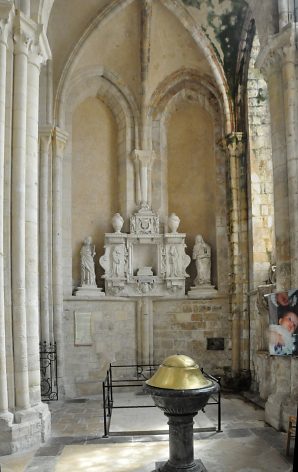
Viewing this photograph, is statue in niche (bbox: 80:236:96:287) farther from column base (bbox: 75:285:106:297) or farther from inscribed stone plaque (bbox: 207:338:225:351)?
inscribed stone plaque (bbox: 207:338:225:351)

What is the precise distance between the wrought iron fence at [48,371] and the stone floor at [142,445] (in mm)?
1164

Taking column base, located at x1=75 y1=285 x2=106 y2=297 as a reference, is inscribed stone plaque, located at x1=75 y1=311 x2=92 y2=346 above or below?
below

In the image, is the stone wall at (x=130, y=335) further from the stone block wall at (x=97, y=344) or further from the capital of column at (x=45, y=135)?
the capital of column at (x=45, y=135)

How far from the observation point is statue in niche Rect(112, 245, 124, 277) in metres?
12.3

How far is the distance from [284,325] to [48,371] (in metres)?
5.66

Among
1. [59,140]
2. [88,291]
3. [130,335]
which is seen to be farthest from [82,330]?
[59,140]

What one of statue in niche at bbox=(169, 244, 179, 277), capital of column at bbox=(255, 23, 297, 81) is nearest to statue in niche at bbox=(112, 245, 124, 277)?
statue in niche at bbox=(169, 244, 179, 277)

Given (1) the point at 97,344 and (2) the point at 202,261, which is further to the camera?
(2) the point at 202,261

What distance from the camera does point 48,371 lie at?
11062 millimetres

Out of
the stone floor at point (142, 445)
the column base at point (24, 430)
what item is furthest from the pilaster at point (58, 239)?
the column base at point (24, 430)

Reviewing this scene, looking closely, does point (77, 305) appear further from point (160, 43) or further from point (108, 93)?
point (160, 43)

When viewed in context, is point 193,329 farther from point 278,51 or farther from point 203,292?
point 278,51

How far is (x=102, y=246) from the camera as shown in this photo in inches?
501

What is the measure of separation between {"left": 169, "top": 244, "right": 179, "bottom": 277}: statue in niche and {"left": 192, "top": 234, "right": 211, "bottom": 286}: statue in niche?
0.45m
